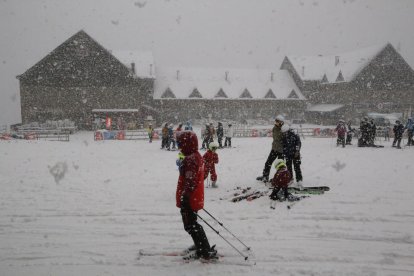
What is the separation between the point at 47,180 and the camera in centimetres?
985

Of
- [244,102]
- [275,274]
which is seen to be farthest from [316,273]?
[244,102]

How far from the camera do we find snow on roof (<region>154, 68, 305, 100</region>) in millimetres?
44656

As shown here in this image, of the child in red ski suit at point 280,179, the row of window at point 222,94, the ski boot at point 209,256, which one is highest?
the row of window at point 222,94

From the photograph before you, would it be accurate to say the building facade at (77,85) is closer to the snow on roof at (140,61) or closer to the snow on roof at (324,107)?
the snow on roof at (140,61)

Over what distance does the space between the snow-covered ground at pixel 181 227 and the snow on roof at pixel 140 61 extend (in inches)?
1330

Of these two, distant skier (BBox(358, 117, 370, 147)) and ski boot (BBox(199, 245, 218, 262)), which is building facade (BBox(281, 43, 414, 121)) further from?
ski boot (BBox(199, 245, 218, 262))

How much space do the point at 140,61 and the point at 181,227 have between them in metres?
41.8

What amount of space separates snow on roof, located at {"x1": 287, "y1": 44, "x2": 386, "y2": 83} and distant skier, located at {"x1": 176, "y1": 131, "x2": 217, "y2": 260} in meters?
46.5

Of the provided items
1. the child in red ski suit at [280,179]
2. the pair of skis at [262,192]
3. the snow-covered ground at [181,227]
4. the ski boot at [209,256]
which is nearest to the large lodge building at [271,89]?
the snow-covered ground at [181,227]

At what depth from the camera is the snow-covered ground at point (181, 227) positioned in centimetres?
462

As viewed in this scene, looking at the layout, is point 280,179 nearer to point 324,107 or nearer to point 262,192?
point 262,192

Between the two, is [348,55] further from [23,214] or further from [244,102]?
[23,214]

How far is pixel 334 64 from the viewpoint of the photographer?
164 feet

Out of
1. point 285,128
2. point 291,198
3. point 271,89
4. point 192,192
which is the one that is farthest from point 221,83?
point 192,192
